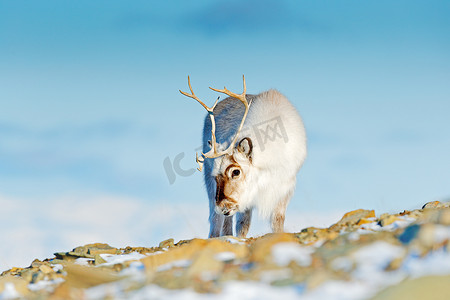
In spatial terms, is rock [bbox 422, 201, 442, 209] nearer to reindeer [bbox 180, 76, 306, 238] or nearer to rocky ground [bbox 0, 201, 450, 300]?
reindeer [bbox 180, 76, 306, 238]

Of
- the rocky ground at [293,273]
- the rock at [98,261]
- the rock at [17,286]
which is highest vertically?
the rock at [98,261]

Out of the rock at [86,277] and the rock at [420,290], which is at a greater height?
the rock at [86,277]

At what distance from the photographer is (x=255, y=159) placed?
30.1ft

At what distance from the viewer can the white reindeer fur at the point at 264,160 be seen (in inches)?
363

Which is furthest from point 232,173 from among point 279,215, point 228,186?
point 279,215

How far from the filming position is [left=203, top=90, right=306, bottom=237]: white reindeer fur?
921 centimetres

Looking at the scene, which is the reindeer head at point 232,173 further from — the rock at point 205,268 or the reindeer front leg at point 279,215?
the rock at point 205,268

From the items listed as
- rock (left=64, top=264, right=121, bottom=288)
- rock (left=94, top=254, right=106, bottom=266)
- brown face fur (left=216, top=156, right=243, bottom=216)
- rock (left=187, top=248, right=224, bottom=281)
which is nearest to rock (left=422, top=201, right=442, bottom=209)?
brown face fur (left=216, top=156, right=243, bottom=216)

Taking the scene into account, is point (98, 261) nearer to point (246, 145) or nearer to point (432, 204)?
point (246, 145)

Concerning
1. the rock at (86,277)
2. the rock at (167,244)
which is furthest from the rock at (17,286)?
the rock at (167,244)

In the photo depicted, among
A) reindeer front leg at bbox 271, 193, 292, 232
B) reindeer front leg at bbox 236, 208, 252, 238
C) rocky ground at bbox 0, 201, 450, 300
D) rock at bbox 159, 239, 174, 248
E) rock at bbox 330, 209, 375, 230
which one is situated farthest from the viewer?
reindeer front leg at bbox 236, 208, 252, 238

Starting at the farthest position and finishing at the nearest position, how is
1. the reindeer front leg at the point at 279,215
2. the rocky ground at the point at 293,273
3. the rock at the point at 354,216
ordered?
the reindeer front leg at the point at 279,215, the rock at the point at 354,216, the rocky ground at the point at 293,273

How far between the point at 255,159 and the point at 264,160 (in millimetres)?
175

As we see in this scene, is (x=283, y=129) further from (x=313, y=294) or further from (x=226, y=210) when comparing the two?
(x=313, y=294)
